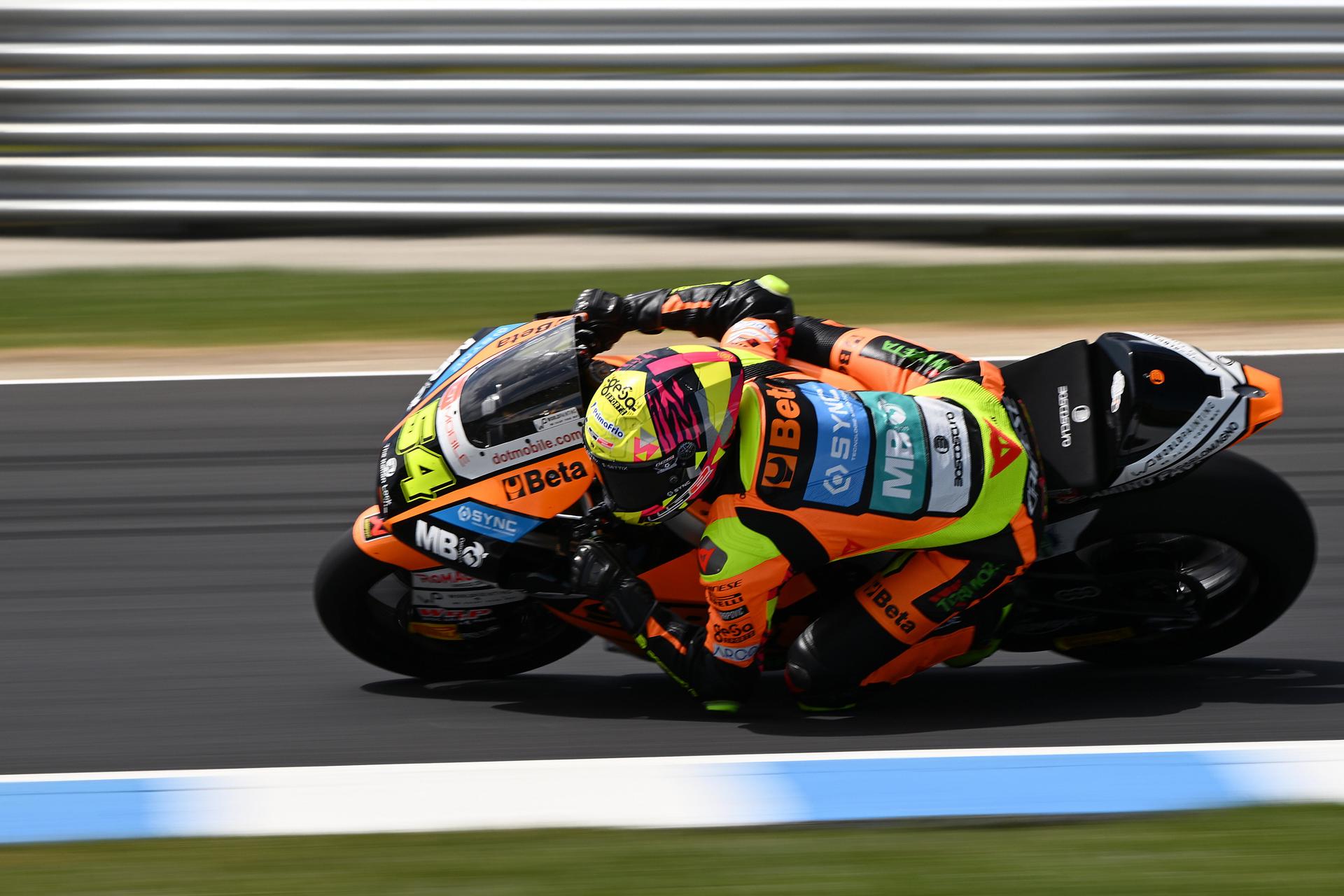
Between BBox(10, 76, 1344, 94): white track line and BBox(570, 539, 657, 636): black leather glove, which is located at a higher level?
BBox(10, 76, 1344, 94): white track line

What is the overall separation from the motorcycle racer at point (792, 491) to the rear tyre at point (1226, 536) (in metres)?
0.28

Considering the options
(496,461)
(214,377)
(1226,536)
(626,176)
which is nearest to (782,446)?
(496,461)

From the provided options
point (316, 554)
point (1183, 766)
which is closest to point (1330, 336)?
point (1183, 766)

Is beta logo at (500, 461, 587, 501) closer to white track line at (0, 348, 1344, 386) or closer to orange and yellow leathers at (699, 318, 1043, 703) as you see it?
orange and yellow leathers at (699, 318, 1043, 703)

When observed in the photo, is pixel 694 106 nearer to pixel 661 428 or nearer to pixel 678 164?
pixel 678 164

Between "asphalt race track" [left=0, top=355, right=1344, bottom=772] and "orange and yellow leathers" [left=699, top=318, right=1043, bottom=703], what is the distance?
1.13 ft

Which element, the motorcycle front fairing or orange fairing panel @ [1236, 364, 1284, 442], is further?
orange fairing panel @ [1236, 364, 1284, 442]

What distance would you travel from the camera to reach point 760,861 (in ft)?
11.3

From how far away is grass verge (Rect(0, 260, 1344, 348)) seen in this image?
8266 millimetres

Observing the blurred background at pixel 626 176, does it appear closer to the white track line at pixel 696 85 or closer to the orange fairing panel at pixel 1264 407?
the white track line at pixel 696 85

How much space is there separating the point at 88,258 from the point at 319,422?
3494mm

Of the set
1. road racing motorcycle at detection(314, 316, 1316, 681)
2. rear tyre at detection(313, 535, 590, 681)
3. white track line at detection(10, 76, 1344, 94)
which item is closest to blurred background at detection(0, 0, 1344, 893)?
white track line at detection(10, 76, 1344, 94)

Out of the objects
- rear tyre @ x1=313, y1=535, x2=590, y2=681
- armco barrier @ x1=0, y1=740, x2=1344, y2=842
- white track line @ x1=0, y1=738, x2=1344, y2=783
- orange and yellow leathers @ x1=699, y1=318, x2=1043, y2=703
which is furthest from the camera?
rear tyre @ x1=313, y1=535, x2=590, y2=681

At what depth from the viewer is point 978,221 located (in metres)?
9.44
